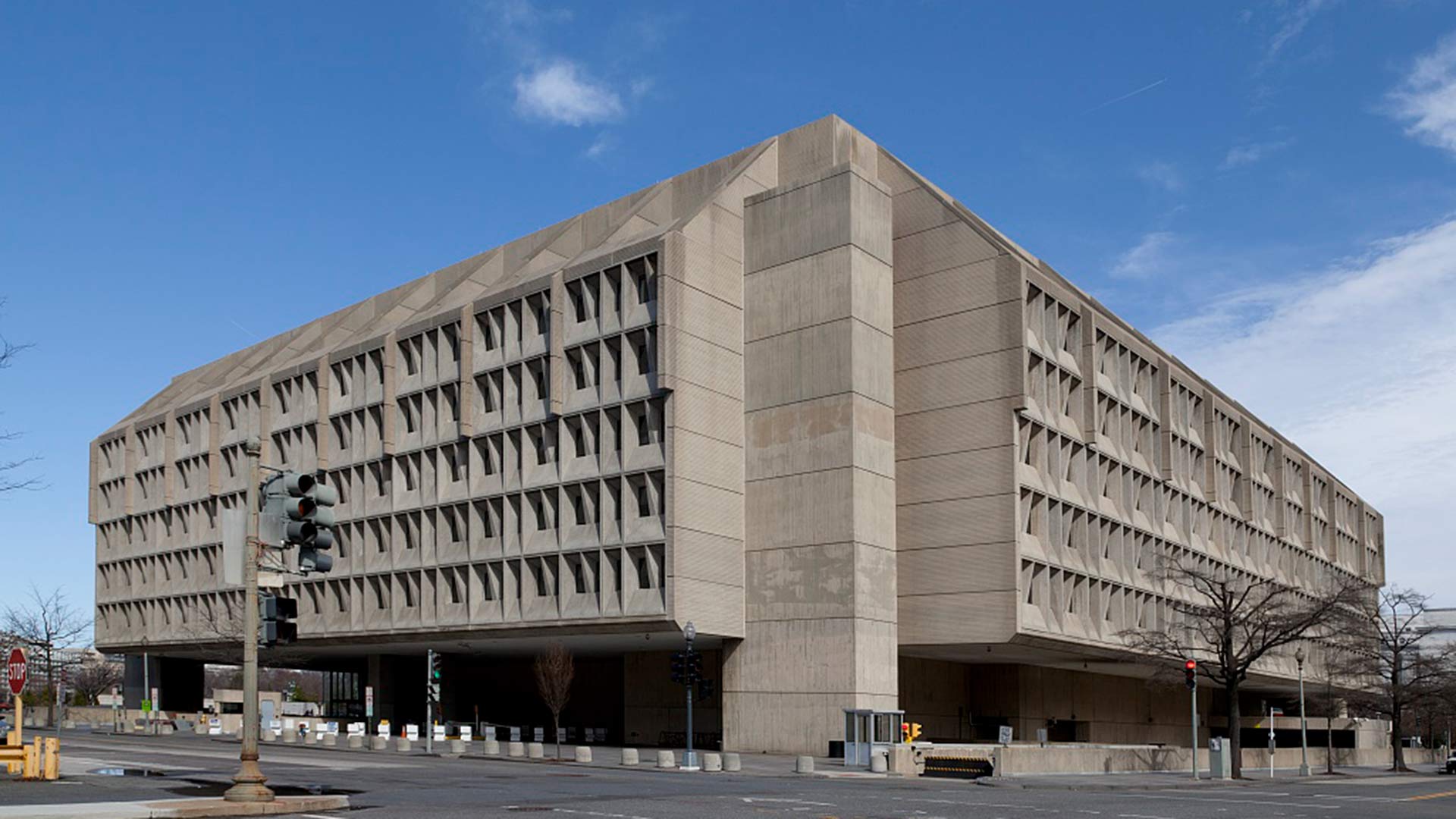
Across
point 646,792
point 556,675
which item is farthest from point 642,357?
point 646,792

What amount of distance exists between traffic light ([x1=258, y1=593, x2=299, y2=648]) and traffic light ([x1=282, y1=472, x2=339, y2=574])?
796mm

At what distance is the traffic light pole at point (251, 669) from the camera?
20.2 metres

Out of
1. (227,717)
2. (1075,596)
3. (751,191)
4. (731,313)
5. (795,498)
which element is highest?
(751,191)

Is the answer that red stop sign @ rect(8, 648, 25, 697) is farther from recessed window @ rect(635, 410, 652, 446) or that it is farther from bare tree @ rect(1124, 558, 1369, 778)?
bare tree @ rect(1124, 558, 1369, 778)

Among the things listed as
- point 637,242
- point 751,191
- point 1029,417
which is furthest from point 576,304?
point 1029,417

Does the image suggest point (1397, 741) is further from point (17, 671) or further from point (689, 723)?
point (17, 671)

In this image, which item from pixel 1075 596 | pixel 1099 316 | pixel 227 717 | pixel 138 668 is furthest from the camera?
pixel 138 668

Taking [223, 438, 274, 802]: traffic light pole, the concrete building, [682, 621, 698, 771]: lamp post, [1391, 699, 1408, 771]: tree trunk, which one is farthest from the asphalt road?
[1391, 699, 1408, 771]: tree trunk

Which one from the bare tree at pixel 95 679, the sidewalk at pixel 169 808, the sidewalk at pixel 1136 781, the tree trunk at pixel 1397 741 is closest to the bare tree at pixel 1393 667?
the tree trunk at pixel 1397 741

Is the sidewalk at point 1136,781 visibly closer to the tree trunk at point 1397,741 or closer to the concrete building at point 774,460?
the concrete building at point 774,460

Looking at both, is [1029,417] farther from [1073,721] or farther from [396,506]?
[396,506]

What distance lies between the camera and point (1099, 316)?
67125 millimetres

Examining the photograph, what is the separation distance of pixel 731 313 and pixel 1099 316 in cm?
1851

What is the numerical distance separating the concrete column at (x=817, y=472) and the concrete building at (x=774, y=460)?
0.13m
